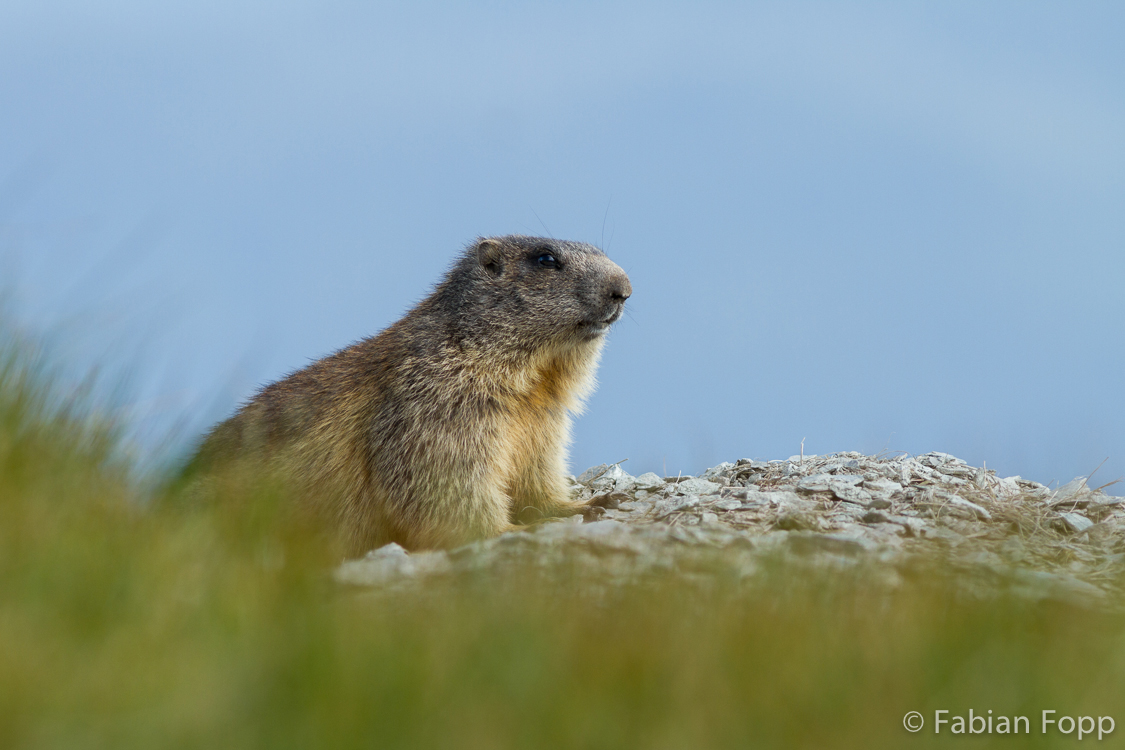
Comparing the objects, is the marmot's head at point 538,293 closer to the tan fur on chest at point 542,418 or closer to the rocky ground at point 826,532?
the tan fur on chest at point 542,418

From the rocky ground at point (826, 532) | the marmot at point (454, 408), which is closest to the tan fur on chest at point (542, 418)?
the marmot at point (454, 408)

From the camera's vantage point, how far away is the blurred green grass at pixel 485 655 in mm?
2885

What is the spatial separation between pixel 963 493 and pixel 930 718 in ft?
19.7

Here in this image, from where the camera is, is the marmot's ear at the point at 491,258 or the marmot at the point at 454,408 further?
the marmot's ear at the point at 491,258

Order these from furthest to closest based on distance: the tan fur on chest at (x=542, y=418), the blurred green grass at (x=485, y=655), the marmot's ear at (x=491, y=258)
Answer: the marmot's ear at (x=491, y=258) → the tan fur on chest at (x=542, y=418) → the blurred green grass at (x=485, y=655)

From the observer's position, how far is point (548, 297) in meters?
8.58

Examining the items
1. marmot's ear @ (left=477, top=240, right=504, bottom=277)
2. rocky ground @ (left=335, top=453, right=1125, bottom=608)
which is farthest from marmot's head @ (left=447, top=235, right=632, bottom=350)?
rocky ground @ (left=335, top=453, right=1125, bottom=608)

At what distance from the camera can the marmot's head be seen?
8.50 m

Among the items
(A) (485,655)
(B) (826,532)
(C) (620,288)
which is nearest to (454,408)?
(C) (620,288)

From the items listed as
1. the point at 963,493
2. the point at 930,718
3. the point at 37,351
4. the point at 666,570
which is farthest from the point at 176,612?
the point at 963,493

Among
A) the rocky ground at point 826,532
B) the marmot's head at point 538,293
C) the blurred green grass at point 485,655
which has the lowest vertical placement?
the blurred green grass at point 485,655

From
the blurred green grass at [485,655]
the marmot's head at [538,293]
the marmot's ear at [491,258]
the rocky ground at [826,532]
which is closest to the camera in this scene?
the blurred green grass at [485,655]

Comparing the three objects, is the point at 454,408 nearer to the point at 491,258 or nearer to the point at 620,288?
the point at 491,258

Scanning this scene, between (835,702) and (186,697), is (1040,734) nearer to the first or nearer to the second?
(835,702)
